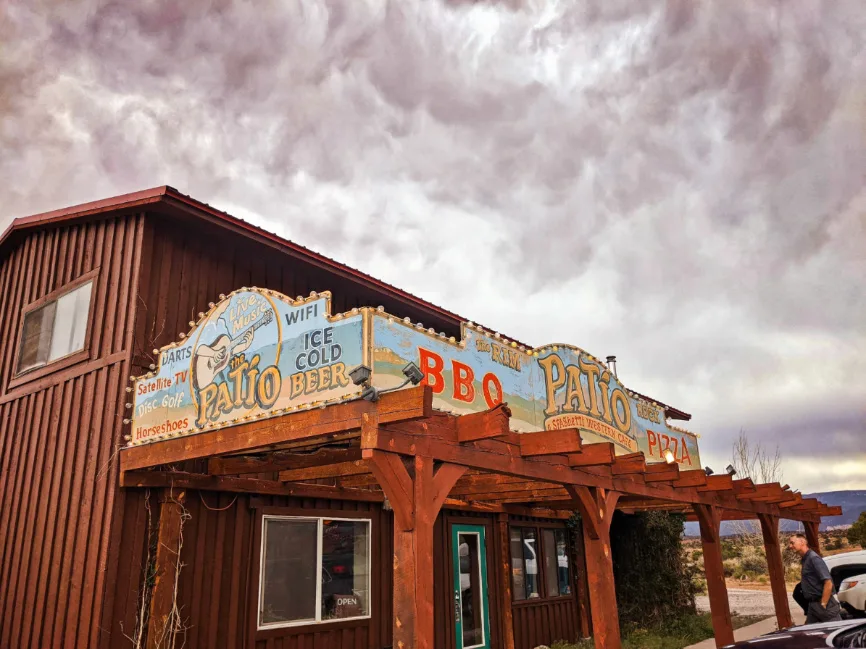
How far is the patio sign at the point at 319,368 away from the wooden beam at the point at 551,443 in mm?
647

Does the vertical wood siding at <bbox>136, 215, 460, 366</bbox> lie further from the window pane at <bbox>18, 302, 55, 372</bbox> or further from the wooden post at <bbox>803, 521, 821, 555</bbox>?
the wooden post at <bbox>803, 521, 821, 555</bbox>

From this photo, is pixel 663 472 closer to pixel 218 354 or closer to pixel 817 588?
pixel 817 588

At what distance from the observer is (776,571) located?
12719 millimetres

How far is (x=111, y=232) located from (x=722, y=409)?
4780 cm

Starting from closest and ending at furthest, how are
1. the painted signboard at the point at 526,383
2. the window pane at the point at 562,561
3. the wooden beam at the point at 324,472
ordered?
1. the painted signboard at the point at 526,383
2. the wooden beam at the point at 324,472
3. the window pane at the point at 562,561

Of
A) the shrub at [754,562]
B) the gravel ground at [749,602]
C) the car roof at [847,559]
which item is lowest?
the gravel ground at [749,602]

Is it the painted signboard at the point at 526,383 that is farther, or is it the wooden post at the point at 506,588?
the wooden post at the point at 506,588

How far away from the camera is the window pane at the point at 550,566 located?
1454 centimetres

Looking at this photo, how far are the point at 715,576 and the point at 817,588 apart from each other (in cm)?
226

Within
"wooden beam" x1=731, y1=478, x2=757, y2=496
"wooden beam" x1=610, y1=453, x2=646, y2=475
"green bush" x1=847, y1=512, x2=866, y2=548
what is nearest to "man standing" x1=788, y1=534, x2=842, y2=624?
"wooden beam" x1=731, y1=478, x2=757, y2=496

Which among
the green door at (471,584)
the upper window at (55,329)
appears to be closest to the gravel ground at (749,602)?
the green door at (471,584)

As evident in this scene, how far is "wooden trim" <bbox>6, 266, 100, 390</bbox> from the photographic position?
9055 mm

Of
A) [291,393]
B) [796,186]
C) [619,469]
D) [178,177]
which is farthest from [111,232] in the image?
[178,177]

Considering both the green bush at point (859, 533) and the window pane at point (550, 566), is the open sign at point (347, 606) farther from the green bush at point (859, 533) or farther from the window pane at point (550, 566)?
the green bush at point (859, 533)
